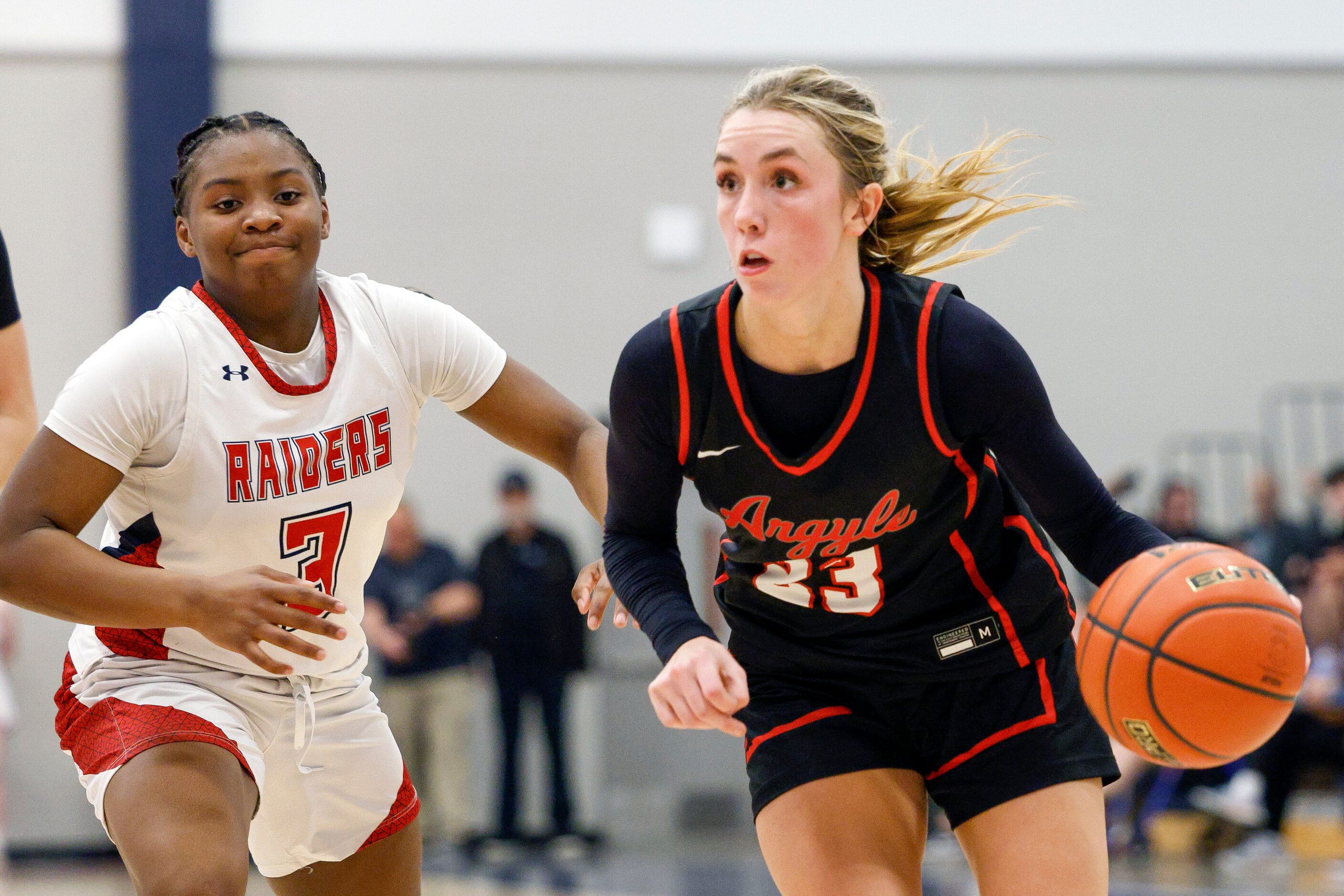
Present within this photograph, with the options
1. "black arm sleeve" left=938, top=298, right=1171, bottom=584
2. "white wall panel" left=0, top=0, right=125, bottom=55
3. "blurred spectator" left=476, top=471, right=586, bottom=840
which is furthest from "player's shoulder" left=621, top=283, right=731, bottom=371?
"white wall panel" left=0, top=0, right=125, bottom=55

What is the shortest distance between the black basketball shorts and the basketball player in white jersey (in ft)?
2.11

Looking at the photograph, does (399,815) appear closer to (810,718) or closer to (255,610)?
(255,610)

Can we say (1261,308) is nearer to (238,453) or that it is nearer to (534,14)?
(534,14)

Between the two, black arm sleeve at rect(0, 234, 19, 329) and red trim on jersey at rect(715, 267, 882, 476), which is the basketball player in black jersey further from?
black arm sleeve at rect(0, 234, 19, 329)

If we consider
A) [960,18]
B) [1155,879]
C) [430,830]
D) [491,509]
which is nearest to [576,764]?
[430,830]

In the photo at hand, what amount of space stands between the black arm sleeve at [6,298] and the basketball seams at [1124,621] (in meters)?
2.27

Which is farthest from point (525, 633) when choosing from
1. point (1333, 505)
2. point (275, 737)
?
point (275, 737)

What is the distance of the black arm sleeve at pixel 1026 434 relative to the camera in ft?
8.25

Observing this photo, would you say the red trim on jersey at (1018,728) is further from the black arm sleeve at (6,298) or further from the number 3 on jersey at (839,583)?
the black arm sleeve at (6,298)

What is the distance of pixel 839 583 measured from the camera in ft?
8.80

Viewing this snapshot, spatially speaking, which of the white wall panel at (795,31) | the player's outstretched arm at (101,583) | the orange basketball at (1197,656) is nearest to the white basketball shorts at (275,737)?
the player's outstretched arm at (101,583)

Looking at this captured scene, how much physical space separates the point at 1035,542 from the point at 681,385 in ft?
2.48

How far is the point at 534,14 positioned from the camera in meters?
9.81

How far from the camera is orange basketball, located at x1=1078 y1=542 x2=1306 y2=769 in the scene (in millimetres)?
2445
